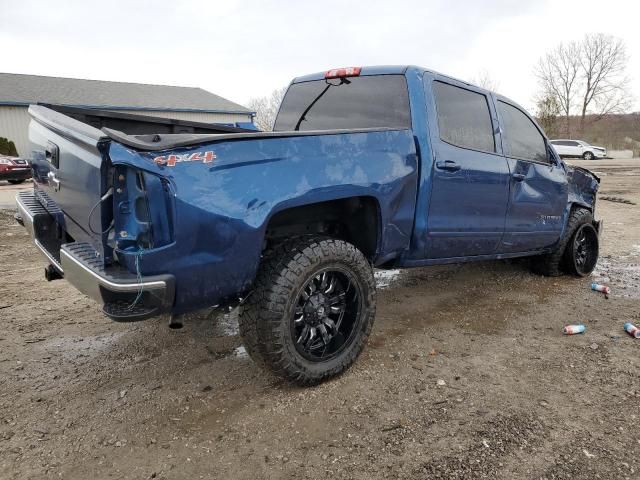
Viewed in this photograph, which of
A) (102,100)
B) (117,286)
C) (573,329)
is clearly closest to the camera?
(117,286)

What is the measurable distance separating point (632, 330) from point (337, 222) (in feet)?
8.06

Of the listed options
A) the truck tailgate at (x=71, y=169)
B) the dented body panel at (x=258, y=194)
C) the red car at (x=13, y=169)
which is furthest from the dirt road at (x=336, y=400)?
the red car at (x=13, y=169)

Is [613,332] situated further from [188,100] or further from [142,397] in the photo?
[188,100]

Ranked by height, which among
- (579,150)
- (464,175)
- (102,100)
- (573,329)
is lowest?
(573,329)

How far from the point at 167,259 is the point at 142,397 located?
3.49 ft

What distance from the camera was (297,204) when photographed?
8.78ft

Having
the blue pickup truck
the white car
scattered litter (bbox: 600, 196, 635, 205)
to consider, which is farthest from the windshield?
the white car

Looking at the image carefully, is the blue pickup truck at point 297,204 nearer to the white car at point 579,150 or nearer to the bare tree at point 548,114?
the white car at point 579,150

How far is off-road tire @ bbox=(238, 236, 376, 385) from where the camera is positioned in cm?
268

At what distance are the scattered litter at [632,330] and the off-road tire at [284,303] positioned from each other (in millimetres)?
2369

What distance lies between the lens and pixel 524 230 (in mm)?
4598

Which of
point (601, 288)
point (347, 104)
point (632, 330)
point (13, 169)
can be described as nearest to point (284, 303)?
point (347, 104)

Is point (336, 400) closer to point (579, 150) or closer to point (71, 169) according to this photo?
point (71, 169)

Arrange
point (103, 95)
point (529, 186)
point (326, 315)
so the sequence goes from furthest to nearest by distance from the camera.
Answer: point (103, 95) < point (529, 186) < point (326, 315)
